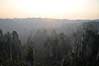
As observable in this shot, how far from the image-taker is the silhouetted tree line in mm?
2092

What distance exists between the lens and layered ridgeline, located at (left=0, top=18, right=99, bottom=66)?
2084mm

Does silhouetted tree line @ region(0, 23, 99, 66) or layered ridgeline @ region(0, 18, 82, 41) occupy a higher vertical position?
layered ridgeline @ region(0, 18, 82, 41)

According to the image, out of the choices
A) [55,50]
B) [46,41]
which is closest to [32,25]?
[46,41]

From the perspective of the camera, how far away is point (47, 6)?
2098 mm

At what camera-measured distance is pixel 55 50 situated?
211 cm

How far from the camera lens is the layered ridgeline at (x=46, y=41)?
2.08m

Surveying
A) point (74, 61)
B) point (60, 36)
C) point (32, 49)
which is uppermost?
point (60, 36)

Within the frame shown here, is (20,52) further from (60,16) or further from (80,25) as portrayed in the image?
(80,25)

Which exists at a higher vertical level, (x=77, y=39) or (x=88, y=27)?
(x=88, y=27)

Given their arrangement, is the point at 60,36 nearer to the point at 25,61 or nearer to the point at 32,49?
the point at 32,49

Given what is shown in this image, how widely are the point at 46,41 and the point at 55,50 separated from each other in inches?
5.6

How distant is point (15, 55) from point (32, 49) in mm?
201

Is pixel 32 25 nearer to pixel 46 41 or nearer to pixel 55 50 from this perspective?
pixel 46 41

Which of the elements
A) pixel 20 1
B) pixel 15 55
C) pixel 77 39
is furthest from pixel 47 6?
pixel 15 55
